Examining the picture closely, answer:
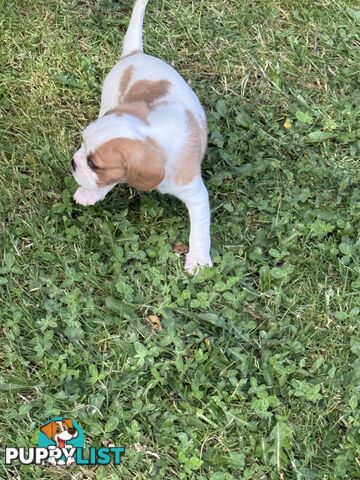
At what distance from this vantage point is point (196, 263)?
10.8 feet

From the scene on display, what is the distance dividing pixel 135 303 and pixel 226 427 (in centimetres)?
73

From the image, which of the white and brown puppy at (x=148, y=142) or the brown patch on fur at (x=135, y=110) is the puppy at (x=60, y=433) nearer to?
the white and brown puppy at (x=148, y=142)

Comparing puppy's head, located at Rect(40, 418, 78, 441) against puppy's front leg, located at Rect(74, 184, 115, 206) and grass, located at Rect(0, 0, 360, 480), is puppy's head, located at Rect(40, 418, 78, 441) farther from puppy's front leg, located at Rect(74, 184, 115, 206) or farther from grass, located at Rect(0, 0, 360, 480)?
puppy's front leg, located at Rect(74, 184, 115, 206)

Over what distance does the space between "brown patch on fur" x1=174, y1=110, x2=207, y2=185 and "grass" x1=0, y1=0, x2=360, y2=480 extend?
440mm

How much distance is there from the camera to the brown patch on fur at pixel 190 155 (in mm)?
3035

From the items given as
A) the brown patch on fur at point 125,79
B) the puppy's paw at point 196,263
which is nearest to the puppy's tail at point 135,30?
the brown patch on fur at point 125,79

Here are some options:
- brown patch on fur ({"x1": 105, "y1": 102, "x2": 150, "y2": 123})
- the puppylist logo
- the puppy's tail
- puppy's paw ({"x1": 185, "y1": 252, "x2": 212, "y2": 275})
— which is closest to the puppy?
the puppylist logo

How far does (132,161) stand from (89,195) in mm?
542

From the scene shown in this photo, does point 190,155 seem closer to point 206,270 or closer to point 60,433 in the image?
point 206,270

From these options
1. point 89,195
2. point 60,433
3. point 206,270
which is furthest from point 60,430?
point 89,195

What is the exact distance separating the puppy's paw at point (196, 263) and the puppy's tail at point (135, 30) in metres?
1.16

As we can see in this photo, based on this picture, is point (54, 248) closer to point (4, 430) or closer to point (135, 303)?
point (135, 303)

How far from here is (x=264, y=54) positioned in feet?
13.7

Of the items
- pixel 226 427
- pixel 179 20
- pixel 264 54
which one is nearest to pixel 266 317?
pixel 226 427
